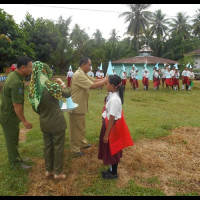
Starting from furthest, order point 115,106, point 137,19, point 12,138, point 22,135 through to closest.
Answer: point 137,19
point 22,135
point 12,138
point 115,106

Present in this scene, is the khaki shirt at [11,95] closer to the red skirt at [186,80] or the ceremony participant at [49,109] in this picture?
the ceremony participant at [49,109]

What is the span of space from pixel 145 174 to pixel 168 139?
5.37 ft

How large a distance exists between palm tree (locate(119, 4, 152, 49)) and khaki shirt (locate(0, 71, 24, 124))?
29.8 m

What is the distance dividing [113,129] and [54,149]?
870mm

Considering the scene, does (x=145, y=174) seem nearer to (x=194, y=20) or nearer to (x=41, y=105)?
(x=41, y=105)

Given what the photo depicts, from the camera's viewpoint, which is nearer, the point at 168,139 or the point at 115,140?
the point at 115,140

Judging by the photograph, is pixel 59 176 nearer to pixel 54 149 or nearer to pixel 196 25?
pixel 54 149

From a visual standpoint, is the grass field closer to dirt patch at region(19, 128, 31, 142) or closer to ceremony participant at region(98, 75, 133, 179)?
dirt patch at region(19, 128, 31, 142)

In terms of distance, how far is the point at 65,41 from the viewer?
22.5 meters

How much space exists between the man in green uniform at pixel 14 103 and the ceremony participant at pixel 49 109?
248mm

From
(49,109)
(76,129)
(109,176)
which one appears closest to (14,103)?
(49,109)

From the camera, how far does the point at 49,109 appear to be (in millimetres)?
2613

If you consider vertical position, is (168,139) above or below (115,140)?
below
